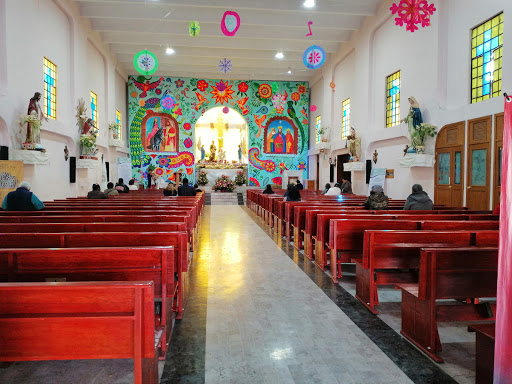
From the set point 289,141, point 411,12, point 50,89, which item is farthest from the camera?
point 289,141

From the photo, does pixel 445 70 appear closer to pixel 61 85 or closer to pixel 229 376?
pixel 229 376

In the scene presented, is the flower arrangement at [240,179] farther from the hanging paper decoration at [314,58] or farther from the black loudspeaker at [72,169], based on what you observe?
the hanging paper decoration at [314,58]

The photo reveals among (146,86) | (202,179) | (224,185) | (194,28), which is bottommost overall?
(224,185)

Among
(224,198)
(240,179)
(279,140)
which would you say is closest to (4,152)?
(224,198)

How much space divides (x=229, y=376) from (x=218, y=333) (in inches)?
26.1

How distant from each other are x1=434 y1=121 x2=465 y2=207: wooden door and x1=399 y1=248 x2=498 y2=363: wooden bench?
6407 mm

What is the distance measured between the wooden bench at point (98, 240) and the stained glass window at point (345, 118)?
1328cm

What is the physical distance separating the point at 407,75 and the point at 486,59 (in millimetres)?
2980

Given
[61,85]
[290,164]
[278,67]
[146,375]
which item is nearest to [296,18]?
[278,67]

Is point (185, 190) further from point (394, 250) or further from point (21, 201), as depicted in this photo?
point (394, 250)

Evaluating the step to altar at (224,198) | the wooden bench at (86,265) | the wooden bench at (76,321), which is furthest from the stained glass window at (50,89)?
the wooden bench at (76,321)

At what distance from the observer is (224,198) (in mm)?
17078

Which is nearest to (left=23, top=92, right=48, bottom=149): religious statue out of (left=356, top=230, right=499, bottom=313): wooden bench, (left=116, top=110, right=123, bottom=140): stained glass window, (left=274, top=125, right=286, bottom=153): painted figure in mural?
(left=356, top=230, right=499, bottom=313): wooden bench

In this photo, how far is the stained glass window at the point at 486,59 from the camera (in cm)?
754
